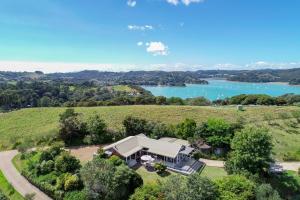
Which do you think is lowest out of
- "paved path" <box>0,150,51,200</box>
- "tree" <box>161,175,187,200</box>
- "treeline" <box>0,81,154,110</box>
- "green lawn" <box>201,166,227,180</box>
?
"treeline" <box>0,81,154,110</box>

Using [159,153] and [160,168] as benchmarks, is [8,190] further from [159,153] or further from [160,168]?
[159,153]

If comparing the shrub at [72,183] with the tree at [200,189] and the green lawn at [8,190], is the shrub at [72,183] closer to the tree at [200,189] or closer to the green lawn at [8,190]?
the green lawn at [8,190]

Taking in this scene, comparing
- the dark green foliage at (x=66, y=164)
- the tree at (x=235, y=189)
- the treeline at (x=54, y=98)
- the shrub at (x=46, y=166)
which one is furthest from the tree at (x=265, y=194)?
the treeline at (x=54, y=98)

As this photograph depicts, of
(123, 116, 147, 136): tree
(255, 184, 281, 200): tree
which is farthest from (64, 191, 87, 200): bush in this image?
(123, 116, 147, 136): tree

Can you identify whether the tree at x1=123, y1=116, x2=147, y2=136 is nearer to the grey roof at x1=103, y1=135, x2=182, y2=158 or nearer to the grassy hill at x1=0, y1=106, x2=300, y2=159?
the grassy hill at x1=0, y1=106, x2=300, y2=159

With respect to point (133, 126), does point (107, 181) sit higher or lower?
higher

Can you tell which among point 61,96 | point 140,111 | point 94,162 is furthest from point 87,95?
point 94,162

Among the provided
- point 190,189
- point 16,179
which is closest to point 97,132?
point 16,179
